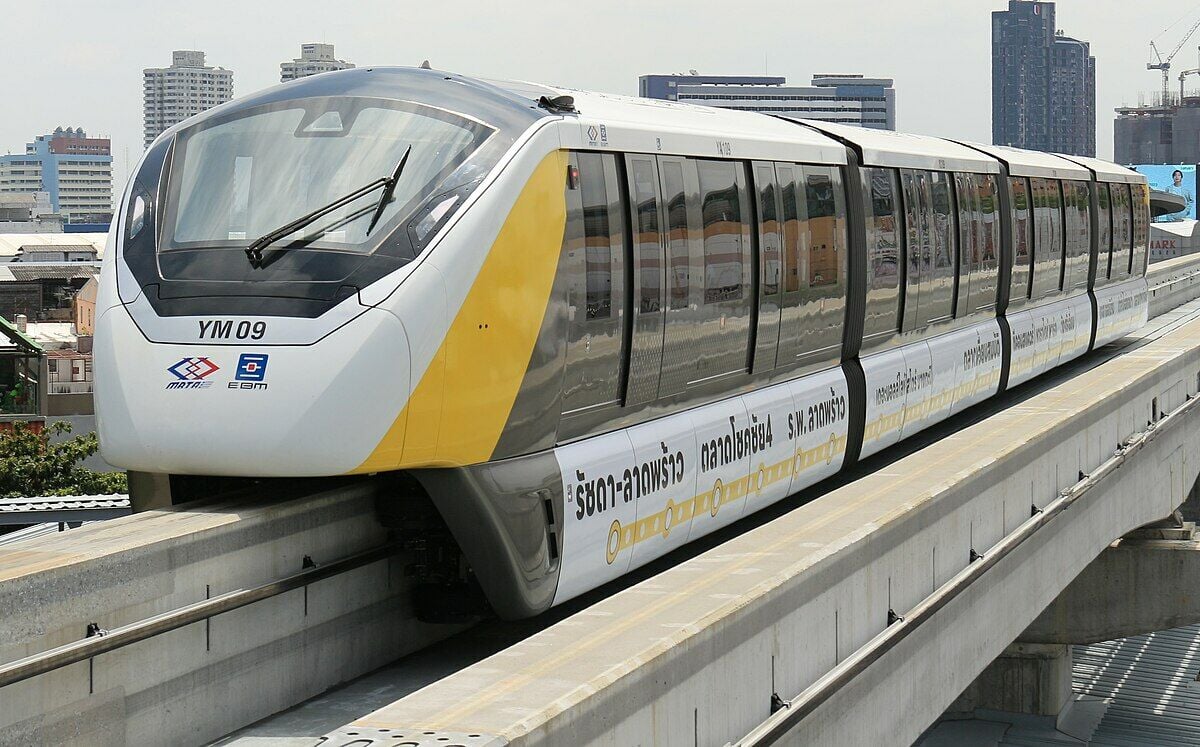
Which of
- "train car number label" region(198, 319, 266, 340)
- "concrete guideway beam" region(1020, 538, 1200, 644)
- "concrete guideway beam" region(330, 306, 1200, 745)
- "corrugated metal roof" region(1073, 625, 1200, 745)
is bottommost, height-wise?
"corrugated metal roof" region(1073, 625, 1200, 745)

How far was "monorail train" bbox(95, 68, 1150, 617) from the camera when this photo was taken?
8.10 meters

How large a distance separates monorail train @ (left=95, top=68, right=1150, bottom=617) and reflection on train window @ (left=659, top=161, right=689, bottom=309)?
0.07ft

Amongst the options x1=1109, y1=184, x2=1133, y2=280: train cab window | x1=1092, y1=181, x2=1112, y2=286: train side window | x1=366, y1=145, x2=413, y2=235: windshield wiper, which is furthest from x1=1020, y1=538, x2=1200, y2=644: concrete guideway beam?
x1=366, y1=145, x2=413, y2=235: windshield wiper

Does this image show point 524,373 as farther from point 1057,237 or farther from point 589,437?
point 1057,237

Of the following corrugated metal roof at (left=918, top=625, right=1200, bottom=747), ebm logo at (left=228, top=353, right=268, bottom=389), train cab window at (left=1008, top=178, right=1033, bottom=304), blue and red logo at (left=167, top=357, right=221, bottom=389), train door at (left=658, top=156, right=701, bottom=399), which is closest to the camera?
Result: ebm logo at (left=228, top=353, right=268, bottom=389)

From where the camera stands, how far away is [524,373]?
876 centimetres

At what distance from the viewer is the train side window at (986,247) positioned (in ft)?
63.3

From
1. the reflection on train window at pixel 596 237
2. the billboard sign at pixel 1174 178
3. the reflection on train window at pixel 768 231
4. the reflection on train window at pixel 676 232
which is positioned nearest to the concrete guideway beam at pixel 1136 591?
the reflection on train window at pixel 768 231

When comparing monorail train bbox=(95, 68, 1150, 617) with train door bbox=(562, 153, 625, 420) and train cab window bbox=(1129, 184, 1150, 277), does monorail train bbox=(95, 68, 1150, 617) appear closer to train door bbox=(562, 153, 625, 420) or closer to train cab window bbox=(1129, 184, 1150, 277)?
train door bbox=(562, 153, 625, 420)

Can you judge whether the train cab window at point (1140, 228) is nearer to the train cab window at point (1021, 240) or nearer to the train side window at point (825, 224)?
the train cab window at point (1021, 240)

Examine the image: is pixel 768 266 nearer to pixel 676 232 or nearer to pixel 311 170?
pixel 676 232

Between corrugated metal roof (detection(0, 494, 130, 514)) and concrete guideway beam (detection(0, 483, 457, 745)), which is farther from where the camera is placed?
corrugated metal roof (detection(0, 494, 130, 514))

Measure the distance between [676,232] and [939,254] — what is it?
7.68 meters

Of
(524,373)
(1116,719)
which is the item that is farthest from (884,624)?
(1116,719)
